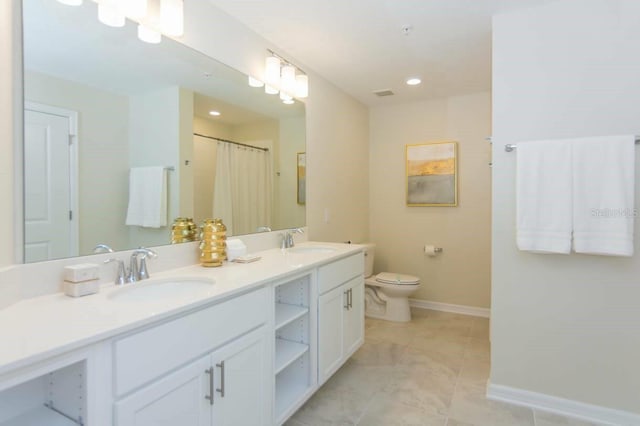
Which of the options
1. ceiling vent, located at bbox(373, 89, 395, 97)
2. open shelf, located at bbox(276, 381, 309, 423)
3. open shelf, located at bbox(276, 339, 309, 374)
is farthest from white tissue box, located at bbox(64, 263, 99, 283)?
ceiling vent, located at bbox(373, 89, 395, 97)

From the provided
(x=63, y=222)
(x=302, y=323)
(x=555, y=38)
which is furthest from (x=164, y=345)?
(x=555, y=38)

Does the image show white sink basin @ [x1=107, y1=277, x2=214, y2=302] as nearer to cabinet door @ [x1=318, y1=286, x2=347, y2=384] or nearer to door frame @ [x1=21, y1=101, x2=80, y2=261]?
door frame @ [x1=21, y1=101, x2=80, y2=261]

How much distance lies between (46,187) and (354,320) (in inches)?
75.1

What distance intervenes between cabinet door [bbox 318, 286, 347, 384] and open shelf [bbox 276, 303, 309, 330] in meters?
0.12

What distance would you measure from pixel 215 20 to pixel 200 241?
1.24 meters

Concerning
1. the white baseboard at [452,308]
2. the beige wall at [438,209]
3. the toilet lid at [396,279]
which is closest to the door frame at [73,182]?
the toilet lid at [396,279]

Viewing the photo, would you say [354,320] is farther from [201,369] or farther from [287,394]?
[201,369]

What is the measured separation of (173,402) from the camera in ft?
3.66

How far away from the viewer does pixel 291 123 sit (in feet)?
8.59

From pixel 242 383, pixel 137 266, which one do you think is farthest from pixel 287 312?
pixel 137 266

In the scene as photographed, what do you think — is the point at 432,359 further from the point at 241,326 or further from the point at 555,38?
the point at 555,38

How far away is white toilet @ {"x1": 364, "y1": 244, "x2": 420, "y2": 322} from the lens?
3.32 metres

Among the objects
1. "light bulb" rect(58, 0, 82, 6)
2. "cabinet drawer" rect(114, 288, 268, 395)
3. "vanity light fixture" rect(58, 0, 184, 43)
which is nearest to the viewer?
"cabinet drawer" rect(114, 288, 268, 395)

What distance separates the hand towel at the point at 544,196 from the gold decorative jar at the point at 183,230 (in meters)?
1.81
